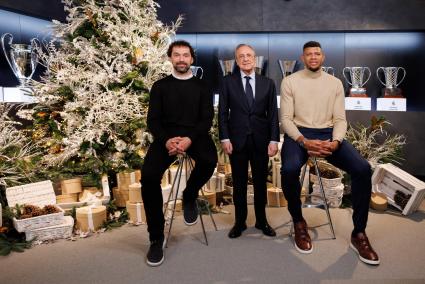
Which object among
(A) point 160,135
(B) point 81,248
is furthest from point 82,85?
(B) point 81,248

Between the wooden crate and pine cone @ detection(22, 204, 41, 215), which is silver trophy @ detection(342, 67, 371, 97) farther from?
pine cone @ detection(22, 204, 41, 215)

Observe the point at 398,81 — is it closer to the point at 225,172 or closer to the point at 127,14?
the point at 225,172

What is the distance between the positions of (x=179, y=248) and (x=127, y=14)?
2.15 metres

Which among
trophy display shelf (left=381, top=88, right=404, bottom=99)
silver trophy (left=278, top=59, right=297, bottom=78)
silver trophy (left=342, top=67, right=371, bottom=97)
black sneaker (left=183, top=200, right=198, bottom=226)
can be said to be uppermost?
silver trophy (left=278, top=59, right=297, bottom=78)

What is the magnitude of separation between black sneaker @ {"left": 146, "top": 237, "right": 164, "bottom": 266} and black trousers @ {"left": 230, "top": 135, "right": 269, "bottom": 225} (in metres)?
0.60

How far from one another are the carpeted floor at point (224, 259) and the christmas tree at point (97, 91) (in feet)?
2.46

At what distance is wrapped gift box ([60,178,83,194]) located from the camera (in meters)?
2.94

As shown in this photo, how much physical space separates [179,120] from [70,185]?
1.15 meters

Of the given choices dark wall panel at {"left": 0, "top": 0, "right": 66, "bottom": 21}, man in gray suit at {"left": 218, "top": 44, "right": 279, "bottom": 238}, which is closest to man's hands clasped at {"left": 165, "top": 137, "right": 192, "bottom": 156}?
man in gray suit at {"left": 218, "top": 44, "right": 279, "bottom": 238}

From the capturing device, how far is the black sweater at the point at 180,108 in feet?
7.93

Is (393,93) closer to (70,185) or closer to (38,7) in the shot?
(70,185)

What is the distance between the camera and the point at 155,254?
2.16m

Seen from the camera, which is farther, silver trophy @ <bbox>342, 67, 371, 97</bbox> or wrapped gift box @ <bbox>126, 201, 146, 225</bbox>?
silver trophy @ <bbox>342, 67, 371, 97</bbox>

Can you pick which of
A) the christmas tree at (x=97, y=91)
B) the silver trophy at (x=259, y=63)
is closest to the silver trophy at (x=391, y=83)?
the silver trophy at (x=259, y=63)
